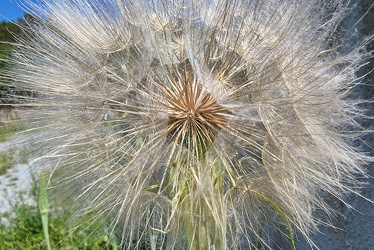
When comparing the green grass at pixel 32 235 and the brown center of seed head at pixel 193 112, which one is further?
the green grass at pixel 32 235

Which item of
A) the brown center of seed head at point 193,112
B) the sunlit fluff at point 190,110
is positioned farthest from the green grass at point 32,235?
the brown center of seed head at point 193,112

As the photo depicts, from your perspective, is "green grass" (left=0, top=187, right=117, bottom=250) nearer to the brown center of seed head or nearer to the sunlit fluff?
the sunlit fluff

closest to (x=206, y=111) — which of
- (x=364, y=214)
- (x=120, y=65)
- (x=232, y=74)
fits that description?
(x=232, y=74)

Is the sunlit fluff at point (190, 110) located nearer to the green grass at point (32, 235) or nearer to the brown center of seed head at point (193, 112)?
the brown center of seed head at point (193, 112)

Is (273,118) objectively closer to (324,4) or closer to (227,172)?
(227,172)

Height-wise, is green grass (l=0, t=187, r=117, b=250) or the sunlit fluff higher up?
the sunlit fluff

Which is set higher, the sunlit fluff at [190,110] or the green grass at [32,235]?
the sunlit fluff at [190,110]

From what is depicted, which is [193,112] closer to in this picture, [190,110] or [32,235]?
[190,110]

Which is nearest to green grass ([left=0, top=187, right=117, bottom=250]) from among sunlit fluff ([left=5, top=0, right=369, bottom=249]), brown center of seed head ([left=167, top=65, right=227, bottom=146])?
sunlit fluff ([left=5, top=0, right=369, bottom=249])
